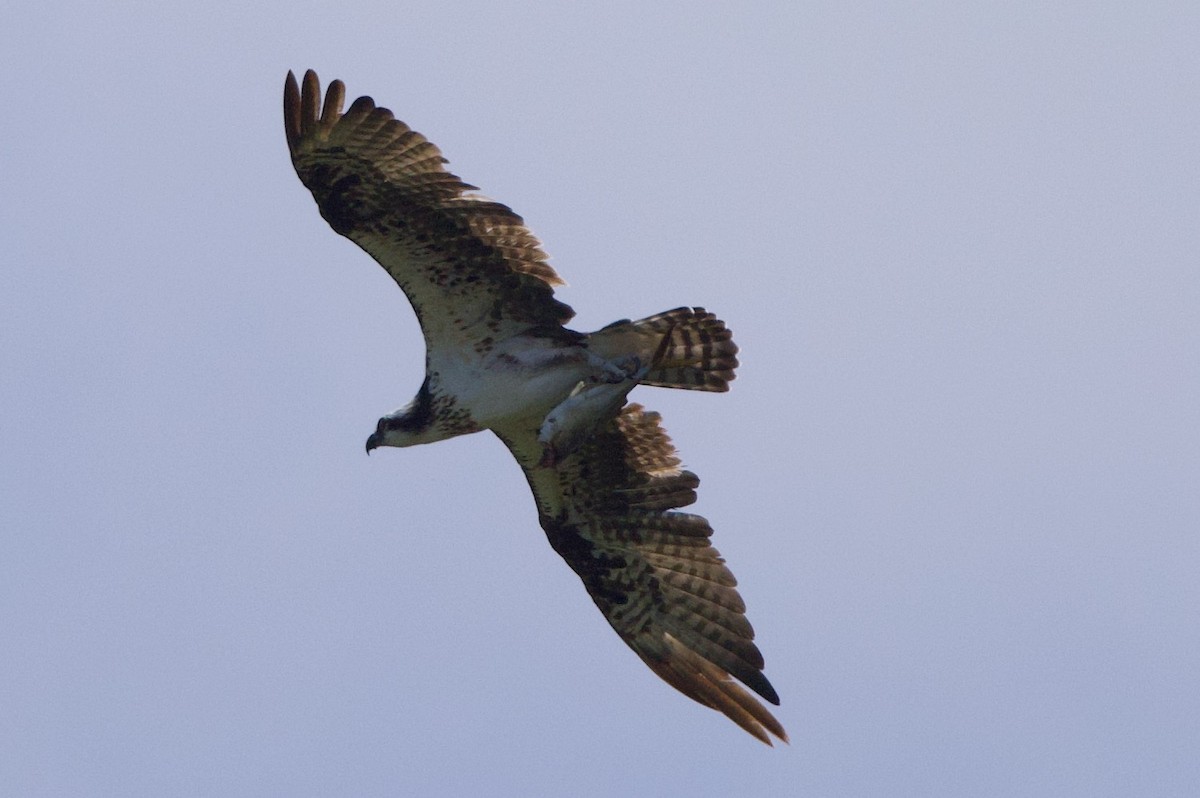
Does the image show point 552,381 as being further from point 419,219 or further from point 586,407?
point 419,219

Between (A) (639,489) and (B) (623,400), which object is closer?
(B) (623,400)

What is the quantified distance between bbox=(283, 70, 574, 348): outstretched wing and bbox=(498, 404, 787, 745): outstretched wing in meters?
0.97

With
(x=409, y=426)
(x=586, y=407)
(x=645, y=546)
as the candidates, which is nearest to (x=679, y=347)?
(x=586, y=407)

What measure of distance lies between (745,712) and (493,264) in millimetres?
2914

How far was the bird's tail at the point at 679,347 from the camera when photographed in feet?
32.8

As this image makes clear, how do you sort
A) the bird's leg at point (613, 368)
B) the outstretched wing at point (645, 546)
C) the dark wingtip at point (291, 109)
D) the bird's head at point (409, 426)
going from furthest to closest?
1. the outstretched wing at point (645, 546)
2. the bird's head at point (409, 426)
3. the bird's leg at point (613, 368)
4. the dark wingtip at point (291, 109)

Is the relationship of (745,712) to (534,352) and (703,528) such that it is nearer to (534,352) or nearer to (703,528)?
(703,528)

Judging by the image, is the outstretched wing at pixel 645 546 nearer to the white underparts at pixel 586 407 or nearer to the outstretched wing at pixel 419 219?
the white underparts at pixel 586 407

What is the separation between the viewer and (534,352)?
33.0 feet

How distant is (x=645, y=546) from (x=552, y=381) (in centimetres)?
138

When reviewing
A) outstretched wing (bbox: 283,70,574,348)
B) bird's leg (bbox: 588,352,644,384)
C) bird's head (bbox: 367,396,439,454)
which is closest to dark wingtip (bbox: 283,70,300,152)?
outstretched wing (bbox: 283,70,574,348)

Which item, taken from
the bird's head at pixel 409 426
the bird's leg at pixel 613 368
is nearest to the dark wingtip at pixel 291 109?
the bird's head at pixel 409 426

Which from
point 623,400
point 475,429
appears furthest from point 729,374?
point 475,429

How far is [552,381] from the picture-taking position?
1005 centimetres
